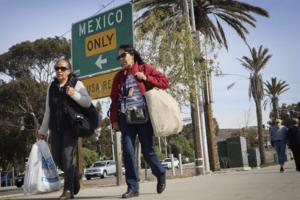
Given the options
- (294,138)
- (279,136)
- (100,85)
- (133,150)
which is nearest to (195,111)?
(279,136)

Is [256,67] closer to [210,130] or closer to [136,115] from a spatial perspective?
[210,130]

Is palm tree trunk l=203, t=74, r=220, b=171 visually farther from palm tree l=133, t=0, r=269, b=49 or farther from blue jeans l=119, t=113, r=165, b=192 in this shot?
blue jeans l=119, t=113, r=165, b=192

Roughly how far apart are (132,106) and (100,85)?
5.61 m

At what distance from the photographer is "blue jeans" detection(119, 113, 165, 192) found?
16.8 ft

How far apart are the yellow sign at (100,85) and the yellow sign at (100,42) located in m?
0.56

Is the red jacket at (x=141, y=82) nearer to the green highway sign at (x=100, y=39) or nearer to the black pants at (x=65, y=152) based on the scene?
the black pants at (x=65, y=152)

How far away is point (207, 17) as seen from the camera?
2339cm

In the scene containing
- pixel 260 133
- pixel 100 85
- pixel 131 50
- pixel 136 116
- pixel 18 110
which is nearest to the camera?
pixel 136 116

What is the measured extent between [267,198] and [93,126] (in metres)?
2.08

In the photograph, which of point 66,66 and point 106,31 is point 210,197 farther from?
point 106,31

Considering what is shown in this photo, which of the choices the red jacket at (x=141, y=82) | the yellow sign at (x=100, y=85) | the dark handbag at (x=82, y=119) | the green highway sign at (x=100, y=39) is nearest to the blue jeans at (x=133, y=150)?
the red jacket at (x=141, y=82)

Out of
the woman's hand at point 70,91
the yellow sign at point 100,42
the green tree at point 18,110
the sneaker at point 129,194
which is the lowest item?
the sneaker at point 129,194

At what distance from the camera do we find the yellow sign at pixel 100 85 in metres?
10.5

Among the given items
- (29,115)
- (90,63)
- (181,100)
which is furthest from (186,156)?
(90,63)
